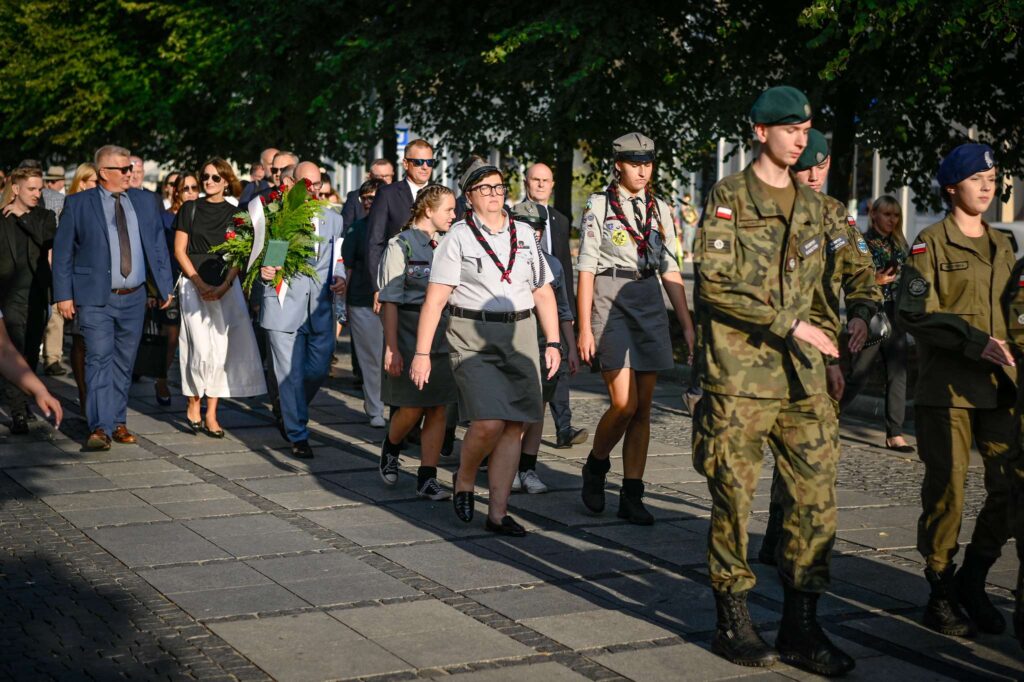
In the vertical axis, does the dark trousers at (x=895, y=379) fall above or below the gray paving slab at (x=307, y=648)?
above

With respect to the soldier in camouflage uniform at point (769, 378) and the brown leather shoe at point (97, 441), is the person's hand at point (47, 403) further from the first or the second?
the brown leather shoe at point (97, 441)

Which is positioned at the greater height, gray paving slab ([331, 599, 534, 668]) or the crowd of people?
the crowd of people

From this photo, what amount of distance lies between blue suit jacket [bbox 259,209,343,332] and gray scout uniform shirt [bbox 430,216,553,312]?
2.74m

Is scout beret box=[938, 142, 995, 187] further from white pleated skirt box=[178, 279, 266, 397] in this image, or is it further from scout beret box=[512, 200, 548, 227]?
white pleated skirt box=[178, 279, 266, 397]

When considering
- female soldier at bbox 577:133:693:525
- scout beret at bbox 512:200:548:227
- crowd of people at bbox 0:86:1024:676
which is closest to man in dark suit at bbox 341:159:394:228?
crowd of people at bbox 0:86:1024:676

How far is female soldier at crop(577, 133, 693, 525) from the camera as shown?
308 inches

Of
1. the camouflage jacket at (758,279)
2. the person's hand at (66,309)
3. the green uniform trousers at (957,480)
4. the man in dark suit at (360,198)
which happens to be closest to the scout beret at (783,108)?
the camouflage jacket at (758,279)

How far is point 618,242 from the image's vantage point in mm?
7887

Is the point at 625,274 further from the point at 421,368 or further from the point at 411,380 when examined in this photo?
the point at 411,380

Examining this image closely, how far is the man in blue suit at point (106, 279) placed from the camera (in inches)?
408

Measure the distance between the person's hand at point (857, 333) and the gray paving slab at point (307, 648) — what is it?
82.9 inches

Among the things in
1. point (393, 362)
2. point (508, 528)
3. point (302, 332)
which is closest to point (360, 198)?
point (302, 332)

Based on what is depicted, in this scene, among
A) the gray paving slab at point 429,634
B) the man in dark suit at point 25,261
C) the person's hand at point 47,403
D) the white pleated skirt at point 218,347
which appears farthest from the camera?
the man in dark suit at point 25,261

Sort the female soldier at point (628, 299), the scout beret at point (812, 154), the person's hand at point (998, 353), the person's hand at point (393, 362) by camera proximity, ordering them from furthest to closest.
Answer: the person's hand at point (393, 362), the female soldier at point (628, 299), the scout beret at point (812, 154), the person's hand at point (998, 353)
